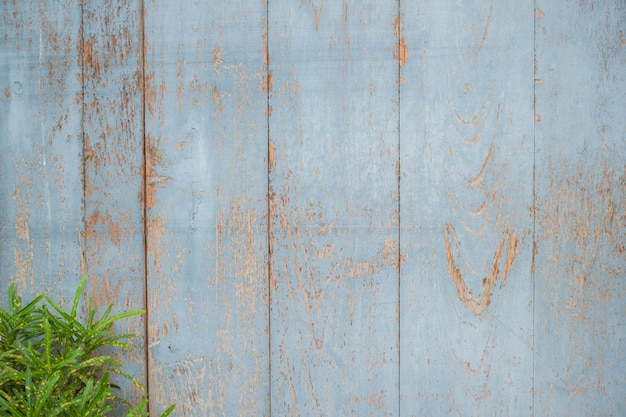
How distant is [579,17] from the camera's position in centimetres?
95

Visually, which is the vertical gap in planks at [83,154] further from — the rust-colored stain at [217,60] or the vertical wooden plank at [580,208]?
the vertical wooden plank at [580,208]

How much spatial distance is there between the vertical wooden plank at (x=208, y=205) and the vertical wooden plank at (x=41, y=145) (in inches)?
5.4

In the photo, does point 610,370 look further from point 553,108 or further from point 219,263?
point 219,263

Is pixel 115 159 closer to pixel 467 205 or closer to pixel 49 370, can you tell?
pixel 49 370

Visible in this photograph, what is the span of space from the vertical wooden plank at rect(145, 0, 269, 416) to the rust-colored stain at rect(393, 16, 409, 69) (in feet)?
0.73

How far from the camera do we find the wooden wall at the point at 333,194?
0.96 m

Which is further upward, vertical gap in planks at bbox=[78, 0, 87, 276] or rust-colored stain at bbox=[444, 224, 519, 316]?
vertical gap in planks at bbox=[78, 0, 87, 276]

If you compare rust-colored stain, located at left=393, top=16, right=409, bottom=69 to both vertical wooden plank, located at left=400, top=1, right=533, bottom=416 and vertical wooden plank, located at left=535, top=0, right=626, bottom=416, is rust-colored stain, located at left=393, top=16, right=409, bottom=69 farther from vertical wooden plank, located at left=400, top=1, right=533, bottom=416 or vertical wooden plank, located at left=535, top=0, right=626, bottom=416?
vertical wooden plank, located at left=535, top=0, right=626, bottom=416

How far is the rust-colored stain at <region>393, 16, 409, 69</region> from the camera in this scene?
0.97 metres

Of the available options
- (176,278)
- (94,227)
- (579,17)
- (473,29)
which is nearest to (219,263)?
(176,278)

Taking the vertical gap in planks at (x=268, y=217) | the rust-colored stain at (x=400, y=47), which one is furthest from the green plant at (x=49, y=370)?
the rust-colored stain at (x=400, y=47)

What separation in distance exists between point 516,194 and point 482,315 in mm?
208

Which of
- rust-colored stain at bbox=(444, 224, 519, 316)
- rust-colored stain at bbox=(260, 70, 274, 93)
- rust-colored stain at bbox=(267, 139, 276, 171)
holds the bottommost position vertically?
rust-colored stain at bbox=(444, 224, 519, 316)

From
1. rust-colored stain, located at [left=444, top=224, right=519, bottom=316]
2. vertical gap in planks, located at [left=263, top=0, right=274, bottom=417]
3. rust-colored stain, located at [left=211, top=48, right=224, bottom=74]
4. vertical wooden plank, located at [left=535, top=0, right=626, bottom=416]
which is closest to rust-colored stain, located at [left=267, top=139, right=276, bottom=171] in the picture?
vertical gap in planks, located at [left=263, top=0, right=274, bottom=417]
